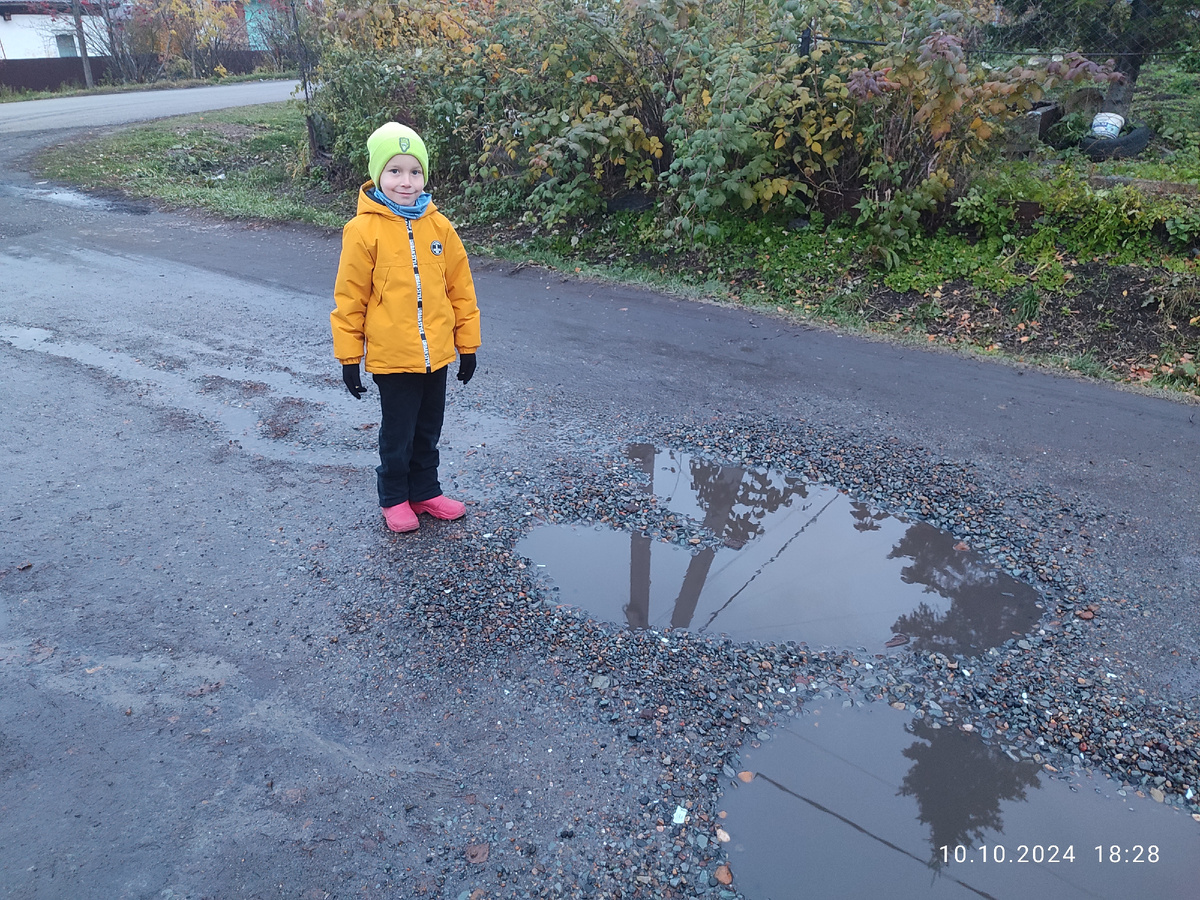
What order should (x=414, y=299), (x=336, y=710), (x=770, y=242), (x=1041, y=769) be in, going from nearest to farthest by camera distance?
1. (x=1041, y=769)
2. (x=336, y=710)
3. (x=414, y=299)
4. (x=770, y=242)

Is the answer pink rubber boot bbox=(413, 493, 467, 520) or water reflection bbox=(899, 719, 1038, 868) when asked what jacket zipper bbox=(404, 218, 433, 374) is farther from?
water reflection bbox=(899, 719, 1038, 868)

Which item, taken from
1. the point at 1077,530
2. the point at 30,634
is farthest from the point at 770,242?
the point at 30,634

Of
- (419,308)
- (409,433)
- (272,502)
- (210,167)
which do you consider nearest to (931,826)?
(409,433)

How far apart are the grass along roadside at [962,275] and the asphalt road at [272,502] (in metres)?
A: 0.52

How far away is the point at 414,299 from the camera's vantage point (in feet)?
11.8

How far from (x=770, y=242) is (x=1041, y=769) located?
19.7ft

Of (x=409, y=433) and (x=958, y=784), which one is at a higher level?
(x=409, y=433)

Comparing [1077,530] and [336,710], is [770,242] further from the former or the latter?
[336,710]

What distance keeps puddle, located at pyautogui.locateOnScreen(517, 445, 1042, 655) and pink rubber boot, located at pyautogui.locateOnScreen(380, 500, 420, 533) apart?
20.6 inches

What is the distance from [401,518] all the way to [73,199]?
991 cm

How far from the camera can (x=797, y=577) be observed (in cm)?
371

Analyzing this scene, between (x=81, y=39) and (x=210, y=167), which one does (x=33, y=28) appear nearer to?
(x=81, y=39)

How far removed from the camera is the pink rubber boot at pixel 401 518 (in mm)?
3916

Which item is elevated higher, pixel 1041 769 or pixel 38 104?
pixel 38 104
